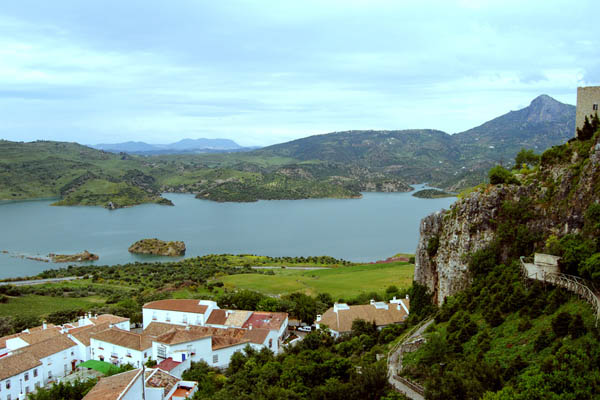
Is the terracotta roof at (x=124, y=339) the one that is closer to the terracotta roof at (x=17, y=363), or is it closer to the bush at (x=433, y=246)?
the terracotta roof at (x=17, y=363)

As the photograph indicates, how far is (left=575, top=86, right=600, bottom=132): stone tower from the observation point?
21359 mm

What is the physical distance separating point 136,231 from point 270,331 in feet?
282

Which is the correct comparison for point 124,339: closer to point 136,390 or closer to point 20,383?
point 20,383

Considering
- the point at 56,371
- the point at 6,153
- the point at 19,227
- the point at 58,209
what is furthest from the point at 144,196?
the point at 56,371

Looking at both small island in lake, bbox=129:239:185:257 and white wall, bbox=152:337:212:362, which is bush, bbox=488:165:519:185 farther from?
small island in lake, bbox=129:239:185:257

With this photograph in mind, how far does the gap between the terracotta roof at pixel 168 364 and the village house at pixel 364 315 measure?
31.3 feet

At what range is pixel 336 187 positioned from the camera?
194 m

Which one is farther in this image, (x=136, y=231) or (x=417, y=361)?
(x=136, y=231)

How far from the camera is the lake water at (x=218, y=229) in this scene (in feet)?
270

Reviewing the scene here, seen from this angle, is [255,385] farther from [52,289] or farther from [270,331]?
[52,289]

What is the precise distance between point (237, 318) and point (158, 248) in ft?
192

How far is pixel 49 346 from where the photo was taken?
81.4 feet

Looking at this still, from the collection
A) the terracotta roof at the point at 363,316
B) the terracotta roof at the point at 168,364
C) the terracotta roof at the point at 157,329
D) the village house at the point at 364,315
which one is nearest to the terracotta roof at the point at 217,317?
the terracotta roof at the point at 157,329

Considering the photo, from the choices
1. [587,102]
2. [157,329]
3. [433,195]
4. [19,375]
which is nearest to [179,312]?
[157,329]
